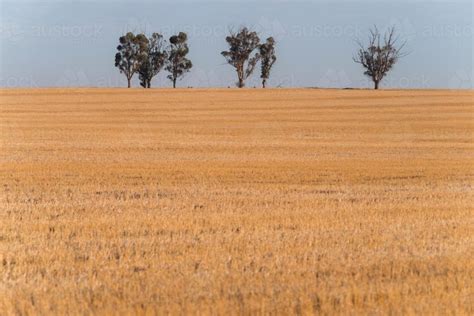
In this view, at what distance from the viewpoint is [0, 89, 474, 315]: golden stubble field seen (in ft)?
25.0

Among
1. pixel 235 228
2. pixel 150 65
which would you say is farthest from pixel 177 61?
pixel 235 228

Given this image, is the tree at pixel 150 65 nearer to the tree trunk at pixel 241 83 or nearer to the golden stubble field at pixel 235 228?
the tree trunk at pixel 241 83

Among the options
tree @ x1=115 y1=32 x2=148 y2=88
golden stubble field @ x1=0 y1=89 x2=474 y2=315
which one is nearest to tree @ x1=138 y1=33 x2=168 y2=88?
tree @ x1=115 y1=32 x2=148 y2=88

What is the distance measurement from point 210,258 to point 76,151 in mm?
20882

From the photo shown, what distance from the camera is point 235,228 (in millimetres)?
11359

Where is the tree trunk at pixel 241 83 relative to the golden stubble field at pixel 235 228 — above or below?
above

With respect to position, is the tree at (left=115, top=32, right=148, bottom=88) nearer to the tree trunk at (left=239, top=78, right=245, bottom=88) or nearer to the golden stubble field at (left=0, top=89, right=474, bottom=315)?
the tree trunk at (left=239, top=78, right=245, bottom=88)

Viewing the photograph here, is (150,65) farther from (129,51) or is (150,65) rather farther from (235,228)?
(235,228)

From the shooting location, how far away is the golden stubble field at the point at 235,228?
7629mm

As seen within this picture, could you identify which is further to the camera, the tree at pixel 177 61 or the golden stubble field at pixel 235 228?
the tree at pixel 177 61

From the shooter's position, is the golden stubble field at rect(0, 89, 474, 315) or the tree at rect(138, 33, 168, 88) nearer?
the golden stubble field at rect(0, 89, 474, 315)

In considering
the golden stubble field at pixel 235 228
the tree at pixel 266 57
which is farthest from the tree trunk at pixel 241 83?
the golden stubble field at pixel 235 228

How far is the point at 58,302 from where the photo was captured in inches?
293

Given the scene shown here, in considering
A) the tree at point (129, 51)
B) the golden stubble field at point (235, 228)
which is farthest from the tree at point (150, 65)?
the golden stubble field at point (235, 228)
